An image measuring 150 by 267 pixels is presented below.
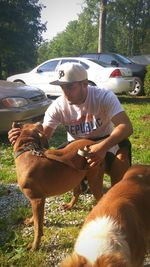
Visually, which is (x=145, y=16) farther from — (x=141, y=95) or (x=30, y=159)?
(x=30, y=159)

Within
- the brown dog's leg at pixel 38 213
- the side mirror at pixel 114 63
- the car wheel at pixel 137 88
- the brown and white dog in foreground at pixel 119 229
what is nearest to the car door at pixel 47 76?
the side mirror at pixel 114 63

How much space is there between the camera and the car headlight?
774 cm

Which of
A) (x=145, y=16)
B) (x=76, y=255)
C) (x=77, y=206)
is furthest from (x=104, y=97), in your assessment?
(x=145, y=16)

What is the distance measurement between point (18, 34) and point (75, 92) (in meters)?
20.1

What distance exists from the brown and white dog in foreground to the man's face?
3.62 feet

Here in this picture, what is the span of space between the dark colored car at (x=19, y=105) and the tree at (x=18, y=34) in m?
14.9

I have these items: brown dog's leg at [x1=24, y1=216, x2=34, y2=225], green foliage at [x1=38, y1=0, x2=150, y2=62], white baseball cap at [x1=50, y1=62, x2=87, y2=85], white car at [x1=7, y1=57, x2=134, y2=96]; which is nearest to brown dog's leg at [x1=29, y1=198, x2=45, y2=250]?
brown dog's leg at [x1=24, y1=216, x2=34, y2=225]

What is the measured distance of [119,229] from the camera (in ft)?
8.18

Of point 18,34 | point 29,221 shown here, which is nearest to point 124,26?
point 18,34

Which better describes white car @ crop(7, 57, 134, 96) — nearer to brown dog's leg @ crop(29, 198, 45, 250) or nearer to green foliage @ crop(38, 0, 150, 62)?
brown dog's leg @ crop(29, 198, 45, 250)

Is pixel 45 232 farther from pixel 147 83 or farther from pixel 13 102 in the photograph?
pixel 147 83

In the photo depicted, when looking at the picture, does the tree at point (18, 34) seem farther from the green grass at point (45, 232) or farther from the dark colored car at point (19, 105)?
the green grass at point (45, 232)

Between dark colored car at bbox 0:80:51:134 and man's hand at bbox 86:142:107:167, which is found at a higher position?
man's hand at bbox 86:142:107:167

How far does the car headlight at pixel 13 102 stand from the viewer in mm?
7738
